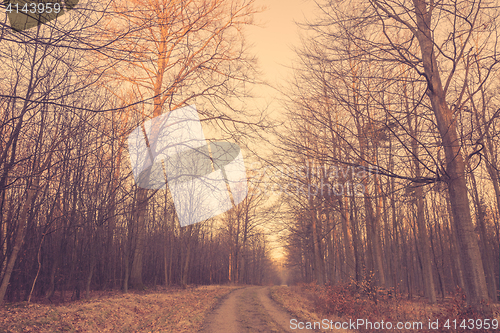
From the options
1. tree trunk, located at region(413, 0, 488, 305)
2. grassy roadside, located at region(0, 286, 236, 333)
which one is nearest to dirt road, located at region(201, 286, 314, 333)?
grassy roadside, located at region(0, 286, 236, 333)

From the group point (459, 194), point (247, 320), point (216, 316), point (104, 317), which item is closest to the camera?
point (459, 194)

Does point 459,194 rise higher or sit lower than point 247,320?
higher

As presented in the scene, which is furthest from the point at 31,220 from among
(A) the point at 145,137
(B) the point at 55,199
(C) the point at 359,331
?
(C) the point at 359,331

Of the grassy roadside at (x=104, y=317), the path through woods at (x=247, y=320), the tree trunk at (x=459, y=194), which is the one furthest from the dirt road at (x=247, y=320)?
the tree trunk at (x=459, y=194)

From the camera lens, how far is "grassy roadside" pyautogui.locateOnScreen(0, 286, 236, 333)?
543 centimetres

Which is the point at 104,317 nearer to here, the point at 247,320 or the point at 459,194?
the point at 247,320

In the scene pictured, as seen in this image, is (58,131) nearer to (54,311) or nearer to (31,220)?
(31,220)

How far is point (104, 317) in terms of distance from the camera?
22.4ft

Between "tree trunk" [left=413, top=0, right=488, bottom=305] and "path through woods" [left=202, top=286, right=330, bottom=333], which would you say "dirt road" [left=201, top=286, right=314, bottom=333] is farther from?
"tree trunk" [left=413, top=0, right=488, bottom=305]

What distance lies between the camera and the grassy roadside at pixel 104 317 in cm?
543

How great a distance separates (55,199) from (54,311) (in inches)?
137

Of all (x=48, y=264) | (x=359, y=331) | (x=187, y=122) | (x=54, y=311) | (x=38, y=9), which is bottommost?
(x=359, y=331)

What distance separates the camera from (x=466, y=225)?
447 centimetres

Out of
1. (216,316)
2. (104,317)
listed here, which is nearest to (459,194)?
(216,316)
